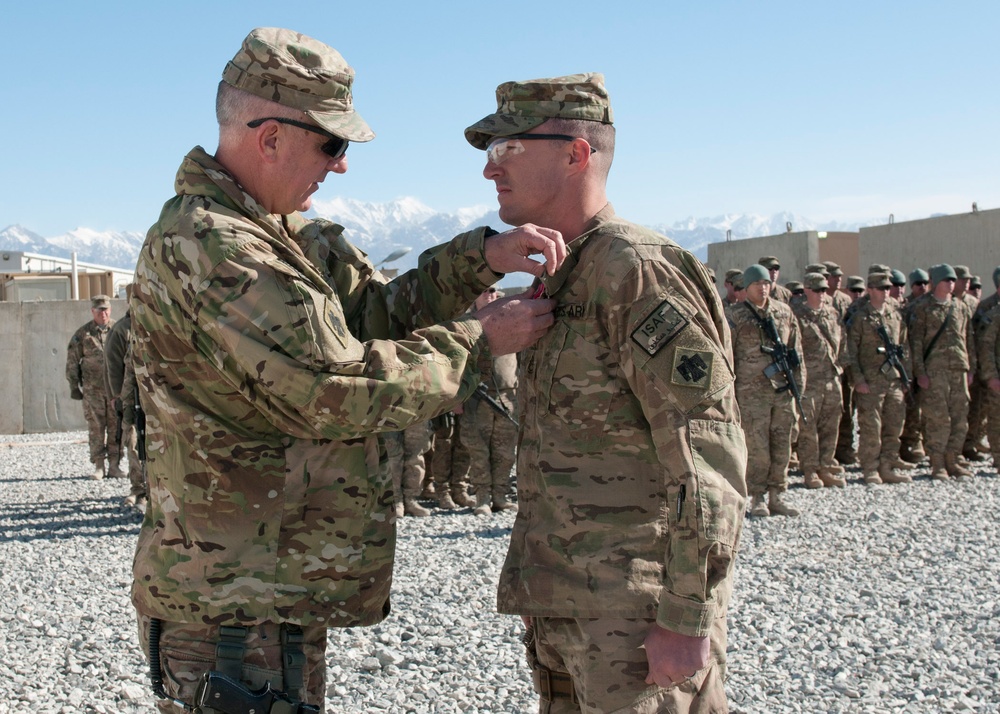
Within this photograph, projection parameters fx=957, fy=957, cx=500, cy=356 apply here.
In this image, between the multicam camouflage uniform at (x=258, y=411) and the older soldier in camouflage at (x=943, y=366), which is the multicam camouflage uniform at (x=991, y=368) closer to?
the older soldier in camouflage at (x=943, y=366)

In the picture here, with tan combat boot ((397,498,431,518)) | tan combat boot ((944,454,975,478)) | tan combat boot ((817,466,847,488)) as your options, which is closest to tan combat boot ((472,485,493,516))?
tan combat boot ((397,498,431,518))

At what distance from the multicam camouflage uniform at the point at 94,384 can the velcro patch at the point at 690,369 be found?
11.3 m

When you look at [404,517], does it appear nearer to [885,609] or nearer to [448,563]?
[448,563]

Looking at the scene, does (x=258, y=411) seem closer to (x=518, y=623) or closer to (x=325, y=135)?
(x=325, y=135)

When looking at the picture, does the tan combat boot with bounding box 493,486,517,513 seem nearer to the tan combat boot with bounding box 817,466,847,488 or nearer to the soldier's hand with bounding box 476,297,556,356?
the tan combat boot with bounding box 817,466,847,488

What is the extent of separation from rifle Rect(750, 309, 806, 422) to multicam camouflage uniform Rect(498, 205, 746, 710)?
23.3 feet

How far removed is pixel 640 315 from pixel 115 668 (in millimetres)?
4003

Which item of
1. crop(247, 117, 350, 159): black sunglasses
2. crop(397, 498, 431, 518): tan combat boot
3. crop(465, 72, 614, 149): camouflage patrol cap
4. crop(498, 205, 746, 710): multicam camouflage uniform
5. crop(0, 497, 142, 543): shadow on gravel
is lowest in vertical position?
crop(0, 497, 142, 543): shadow on gravel

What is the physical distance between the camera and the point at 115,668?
5000 millimetres

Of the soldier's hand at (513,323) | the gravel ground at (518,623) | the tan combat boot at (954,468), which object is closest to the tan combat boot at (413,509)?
the gravel ground at (518,623)

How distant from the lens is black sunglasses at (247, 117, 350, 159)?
232cm

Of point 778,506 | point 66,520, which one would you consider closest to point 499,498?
point 778,506

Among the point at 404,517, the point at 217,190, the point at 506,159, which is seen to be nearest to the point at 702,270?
the point at 506,159

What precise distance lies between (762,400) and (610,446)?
725 centimetres
